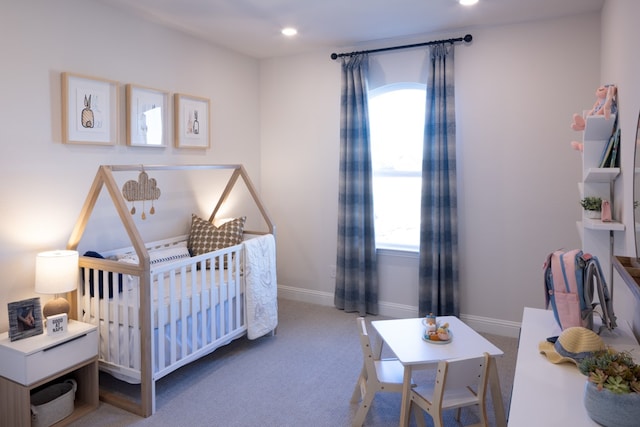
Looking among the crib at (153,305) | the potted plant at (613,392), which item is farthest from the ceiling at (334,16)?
the potted plant at (613,392)

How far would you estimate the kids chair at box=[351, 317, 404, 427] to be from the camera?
218 cm

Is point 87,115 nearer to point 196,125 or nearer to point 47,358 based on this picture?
point 196,125

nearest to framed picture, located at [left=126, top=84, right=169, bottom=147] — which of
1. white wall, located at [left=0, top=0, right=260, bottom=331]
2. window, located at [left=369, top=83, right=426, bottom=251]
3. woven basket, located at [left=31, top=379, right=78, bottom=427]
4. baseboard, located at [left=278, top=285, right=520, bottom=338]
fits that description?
white wall, located at [left=0, top=0, right=260, bottom=331]

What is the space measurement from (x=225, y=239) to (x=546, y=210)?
8.04 ft

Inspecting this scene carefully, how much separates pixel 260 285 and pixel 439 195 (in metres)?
1.59

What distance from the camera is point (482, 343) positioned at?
88.1 inches

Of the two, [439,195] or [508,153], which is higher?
[508,153]

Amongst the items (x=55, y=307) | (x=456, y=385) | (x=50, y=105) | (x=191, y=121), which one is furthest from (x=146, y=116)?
(x=456, y=385)

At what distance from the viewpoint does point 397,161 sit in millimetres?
4090

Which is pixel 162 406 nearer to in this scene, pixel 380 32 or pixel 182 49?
pixel 182 49

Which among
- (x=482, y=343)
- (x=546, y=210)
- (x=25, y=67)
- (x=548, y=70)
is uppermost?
(x=548, y=70)

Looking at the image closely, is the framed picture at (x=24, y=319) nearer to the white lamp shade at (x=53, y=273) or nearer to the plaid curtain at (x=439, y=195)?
the white lamp shade at (x=53, y=273)

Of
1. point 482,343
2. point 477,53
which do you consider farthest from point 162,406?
point 477,53

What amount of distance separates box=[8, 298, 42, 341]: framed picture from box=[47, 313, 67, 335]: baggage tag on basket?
0.24 feet
